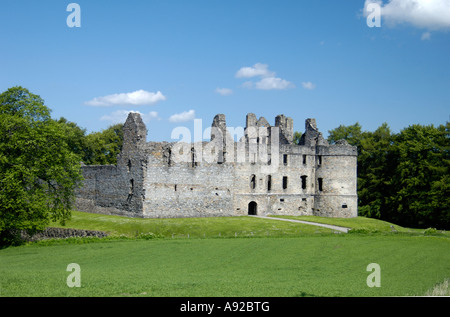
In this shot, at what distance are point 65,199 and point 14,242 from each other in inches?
182

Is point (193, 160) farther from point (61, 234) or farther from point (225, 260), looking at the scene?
point (225, 260)

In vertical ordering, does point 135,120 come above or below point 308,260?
above

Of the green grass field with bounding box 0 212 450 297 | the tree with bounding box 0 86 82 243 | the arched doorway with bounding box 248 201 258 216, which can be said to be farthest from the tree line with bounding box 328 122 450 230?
the tree with bounding box 0 86 82 243

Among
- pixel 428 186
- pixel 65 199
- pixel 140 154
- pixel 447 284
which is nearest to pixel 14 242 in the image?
pixel 65 199

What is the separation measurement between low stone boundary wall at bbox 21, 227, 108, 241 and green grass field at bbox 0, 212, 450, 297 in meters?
1.05

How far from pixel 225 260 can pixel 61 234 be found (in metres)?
18.3

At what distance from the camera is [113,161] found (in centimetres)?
7662

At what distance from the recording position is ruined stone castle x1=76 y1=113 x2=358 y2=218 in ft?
149

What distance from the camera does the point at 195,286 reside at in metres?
18.2

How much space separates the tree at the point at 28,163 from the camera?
1282 inches

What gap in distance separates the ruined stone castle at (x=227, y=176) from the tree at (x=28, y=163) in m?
9.03

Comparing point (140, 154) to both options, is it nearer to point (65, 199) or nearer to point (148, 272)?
point (65, 199)
